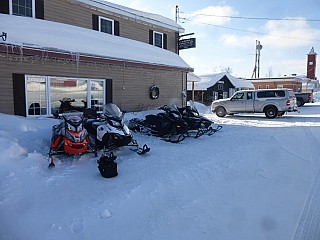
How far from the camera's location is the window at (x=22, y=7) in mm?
9133

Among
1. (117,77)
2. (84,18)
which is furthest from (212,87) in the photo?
(84,18)

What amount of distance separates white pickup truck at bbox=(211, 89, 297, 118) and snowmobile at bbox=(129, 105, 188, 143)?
7.69m

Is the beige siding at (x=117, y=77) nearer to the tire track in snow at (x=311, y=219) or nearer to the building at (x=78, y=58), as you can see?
the building at (x=78, y=58)

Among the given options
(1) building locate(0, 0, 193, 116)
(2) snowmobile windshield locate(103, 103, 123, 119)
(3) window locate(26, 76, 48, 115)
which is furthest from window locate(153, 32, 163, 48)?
(2) snowmobile windshield locate(103, 103, 123, 119)

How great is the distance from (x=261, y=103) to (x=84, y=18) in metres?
10.5

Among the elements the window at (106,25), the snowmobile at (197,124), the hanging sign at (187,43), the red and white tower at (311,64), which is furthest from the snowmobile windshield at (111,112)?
the red and white tower at (311,64)

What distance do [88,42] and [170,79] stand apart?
631cm

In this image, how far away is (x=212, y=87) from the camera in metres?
29.0

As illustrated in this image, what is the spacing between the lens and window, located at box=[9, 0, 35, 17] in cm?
913

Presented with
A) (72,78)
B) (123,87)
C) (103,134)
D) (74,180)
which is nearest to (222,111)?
(123,87)

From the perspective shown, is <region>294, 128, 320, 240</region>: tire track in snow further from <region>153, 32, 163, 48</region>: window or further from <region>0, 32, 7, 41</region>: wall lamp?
<region>153, 32, 163, 48</region>: window

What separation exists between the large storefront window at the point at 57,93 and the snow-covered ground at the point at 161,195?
215cm

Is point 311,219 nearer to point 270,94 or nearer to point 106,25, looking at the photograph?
point 106,25

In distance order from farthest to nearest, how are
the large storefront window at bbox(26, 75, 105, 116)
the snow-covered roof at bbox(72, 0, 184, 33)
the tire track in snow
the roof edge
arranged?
the snow-covered roof at bbox(72, 0, 184, 33)
the large storefront window at bbox(26, 75, 105, 116)
the roof edge
the tire track in snow
